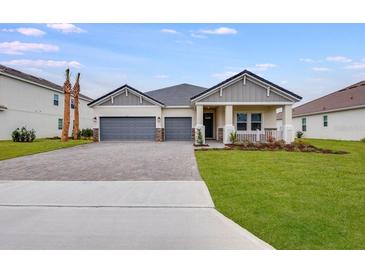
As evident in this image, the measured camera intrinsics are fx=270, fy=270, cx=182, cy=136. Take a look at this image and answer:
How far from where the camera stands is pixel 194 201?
5773 mm

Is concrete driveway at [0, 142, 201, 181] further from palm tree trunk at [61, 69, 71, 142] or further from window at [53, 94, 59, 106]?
window at [53, 94, 59, 106]

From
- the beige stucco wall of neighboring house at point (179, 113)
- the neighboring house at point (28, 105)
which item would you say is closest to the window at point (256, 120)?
the beige stucco wall of neighboring house at point (179, 113)

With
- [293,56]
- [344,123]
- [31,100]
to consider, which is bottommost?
[344,123]

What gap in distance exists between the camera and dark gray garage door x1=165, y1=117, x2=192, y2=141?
915 inches

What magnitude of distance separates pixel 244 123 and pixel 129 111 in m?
9.44

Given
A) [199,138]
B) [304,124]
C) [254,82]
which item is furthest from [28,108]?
[304,124]

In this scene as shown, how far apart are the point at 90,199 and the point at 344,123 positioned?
25759mm

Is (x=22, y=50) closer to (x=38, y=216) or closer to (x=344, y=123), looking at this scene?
(x=38, y=216)

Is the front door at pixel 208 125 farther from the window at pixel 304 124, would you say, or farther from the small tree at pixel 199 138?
the window at pixel 304 124

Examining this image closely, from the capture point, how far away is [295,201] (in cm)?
565

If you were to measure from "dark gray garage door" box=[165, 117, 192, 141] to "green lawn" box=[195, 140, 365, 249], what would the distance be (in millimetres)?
13068

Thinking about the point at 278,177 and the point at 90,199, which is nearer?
the point at 90,199

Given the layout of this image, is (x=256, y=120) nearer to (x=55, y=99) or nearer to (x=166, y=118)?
(x=166, y=118)
